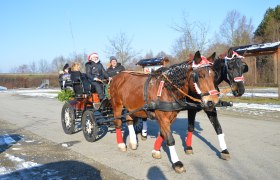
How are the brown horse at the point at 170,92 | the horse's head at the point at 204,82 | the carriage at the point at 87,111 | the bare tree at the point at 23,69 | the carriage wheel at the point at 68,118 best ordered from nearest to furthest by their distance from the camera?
the horse's head at the point at 204,82
the brown horse at the point at 170,92
the carriage at the point at 87,111
the carriage wheel at the point at 68,118
the bare tree at the point at 23,69

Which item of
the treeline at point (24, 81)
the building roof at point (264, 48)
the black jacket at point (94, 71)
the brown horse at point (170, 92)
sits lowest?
the treeline at point (24, 81)

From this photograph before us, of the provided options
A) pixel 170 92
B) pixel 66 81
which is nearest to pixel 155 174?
pixel 170 92

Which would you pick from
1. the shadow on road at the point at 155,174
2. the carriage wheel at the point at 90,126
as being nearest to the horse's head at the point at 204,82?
the shadow on road at the point at 155,174

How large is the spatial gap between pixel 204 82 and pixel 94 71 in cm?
405

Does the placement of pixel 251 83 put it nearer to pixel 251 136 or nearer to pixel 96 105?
pixel 251 136

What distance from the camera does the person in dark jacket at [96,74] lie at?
8414mm

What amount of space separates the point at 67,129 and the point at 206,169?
514 centimetres

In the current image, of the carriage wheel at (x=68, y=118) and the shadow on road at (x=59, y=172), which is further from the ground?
the carriage wheel at (x=68, y=118)

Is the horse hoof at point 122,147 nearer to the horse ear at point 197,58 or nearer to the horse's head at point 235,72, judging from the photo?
the horse's head at point 235,72

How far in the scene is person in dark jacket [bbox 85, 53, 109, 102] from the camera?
841 cm

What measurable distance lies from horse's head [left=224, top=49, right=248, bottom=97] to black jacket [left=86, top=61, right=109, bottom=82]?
11.8 feet

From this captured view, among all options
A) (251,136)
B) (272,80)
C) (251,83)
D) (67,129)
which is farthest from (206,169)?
(272,80)

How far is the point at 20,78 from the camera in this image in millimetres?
62469

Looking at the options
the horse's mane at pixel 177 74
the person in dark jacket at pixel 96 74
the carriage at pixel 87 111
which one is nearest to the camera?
the horse's mane at pixel 177 74
